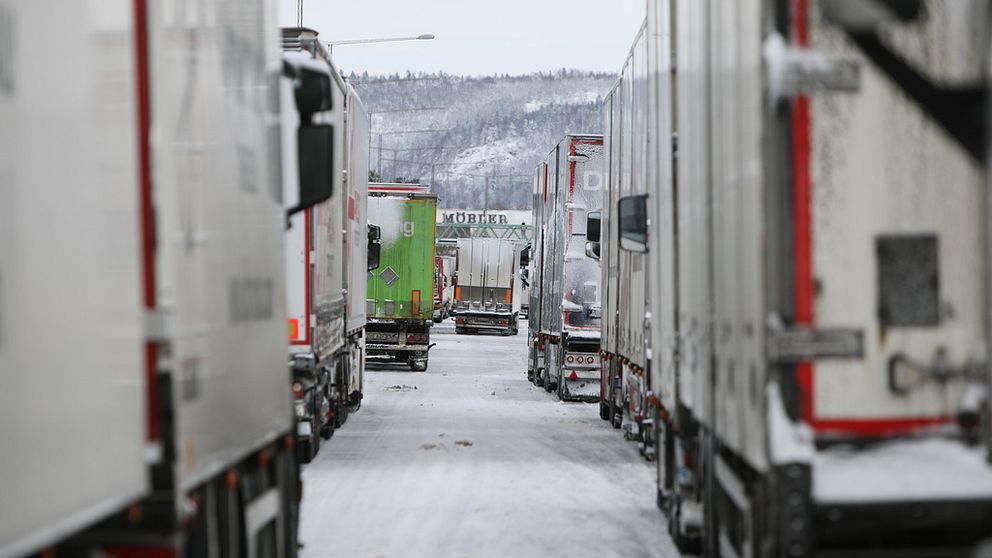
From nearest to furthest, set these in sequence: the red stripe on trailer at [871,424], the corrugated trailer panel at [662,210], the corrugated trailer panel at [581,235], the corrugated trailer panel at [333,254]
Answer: the red stripe on trailer at [871,424] → the corrugated trailer panel at [662,210] → the corrugated trailer panel at [333,254] → the corrugated trailer panel at [581,235]

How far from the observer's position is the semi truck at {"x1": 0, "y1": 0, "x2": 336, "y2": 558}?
10.5 feet

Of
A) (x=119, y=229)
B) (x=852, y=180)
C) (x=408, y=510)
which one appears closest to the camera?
(x=119, y=229)

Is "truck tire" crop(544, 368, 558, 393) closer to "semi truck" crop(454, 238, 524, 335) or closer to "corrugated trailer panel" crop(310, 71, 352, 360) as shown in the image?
"corrugated trailer panel" crop(310, 71, 352, 360)

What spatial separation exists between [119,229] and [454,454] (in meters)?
12.1

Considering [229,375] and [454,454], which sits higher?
[229,375]

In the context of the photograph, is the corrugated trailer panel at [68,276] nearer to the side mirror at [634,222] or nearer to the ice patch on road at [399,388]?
the side mirror at [634,222]

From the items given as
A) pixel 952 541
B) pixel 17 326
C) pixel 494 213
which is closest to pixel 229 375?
pixel 17 326

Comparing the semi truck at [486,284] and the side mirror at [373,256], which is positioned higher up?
the side mirror at [373,256]

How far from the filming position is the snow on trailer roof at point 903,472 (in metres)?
4.94

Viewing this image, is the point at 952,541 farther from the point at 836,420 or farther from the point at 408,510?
the point at 408,510

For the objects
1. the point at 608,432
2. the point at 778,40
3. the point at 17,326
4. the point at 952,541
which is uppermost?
the point at 778,40

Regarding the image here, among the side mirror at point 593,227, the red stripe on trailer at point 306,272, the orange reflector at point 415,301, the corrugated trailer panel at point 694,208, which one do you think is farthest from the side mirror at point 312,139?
the orange reflector at point 415,301

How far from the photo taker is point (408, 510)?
11594 mm

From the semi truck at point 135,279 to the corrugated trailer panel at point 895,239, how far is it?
2234 mm
